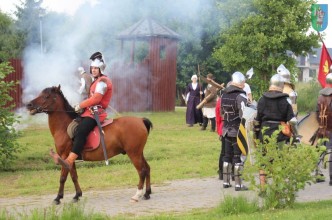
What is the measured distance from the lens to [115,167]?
1534cm

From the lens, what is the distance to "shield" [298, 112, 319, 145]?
13.5 m

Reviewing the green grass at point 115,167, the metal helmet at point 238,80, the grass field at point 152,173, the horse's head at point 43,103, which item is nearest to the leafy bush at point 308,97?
the grass field at point 152,173

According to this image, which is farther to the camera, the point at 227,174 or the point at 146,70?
the point at 146,70

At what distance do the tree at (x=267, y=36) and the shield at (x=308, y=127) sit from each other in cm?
1741

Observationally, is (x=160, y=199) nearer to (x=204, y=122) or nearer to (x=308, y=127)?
(x=308, y=127)

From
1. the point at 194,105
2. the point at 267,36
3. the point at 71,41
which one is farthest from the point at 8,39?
the point at 267,36

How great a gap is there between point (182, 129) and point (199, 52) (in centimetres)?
2478

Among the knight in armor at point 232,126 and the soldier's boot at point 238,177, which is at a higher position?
the knight in armor at point 232,126

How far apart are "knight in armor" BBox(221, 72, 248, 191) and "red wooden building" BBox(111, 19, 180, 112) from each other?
19.4 m

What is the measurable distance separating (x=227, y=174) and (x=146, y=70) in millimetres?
21300

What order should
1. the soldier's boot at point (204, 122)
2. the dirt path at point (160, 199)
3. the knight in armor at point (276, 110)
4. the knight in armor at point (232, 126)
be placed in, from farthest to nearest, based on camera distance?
the soldier's boot at point (204, 122)
the knight in armor at point (232, 126)
the knight in armor at point (276, 110)
the dirt path at point (160, 199)

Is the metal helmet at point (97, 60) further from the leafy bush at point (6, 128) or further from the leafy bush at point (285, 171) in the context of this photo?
the leafy bush at point (6, 128)

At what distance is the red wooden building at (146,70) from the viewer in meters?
32.4

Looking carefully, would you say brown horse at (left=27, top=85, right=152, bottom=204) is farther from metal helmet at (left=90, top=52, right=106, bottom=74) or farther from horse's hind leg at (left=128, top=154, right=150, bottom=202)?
metal helmet at (left=90, top=52, right=106, bottom=74)
